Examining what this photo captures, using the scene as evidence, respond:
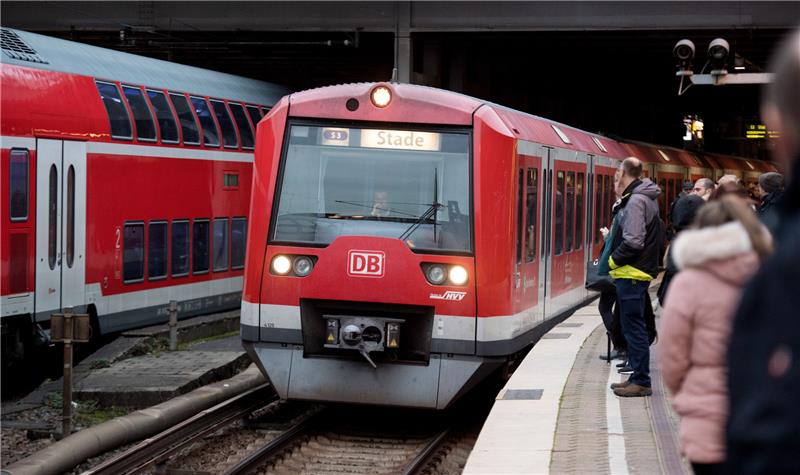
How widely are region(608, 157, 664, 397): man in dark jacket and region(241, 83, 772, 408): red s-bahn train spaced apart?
1.42 m

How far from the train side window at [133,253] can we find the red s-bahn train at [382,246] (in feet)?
16.8

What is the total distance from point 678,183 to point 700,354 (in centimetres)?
2412

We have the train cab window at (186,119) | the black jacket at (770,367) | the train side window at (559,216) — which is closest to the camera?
the black jacket at (770,367)

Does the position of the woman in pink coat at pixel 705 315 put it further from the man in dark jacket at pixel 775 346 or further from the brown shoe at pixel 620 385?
the brown shoe at pixel 620 385

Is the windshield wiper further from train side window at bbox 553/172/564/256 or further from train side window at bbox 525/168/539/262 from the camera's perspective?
train side window at bbox 553/172/564/256

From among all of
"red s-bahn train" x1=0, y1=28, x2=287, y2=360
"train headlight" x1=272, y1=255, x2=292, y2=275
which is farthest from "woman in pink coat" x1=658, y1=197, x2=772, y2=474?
"red s-bahn train" x1=0, y1=28, x2=287, y2=360

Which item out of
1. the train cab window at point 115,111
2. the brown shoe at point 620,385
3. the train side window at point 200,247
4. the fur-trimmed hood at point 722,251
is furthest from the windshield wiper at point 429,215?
the train side window at point 200,247

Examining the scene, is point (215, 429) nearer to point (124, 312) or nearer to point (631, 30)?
point (124, 312)

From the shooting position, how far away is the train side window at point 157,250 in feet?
52.4

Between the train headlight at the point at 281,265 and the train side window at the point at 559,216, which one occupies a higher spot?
the train side window at the point at 559,216

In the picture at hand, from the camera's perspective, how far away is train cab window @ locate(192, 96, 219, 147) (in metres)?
17.4

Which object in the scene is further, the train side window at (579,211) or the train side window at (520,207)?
the train side window at (579,211)

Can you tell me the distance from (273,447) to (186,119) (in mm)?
7864

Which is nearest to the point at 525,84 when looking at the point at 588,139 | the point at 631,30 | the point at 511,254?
the point at 631,30
